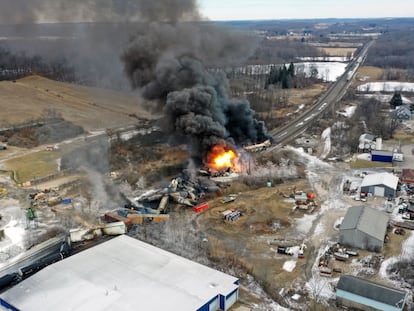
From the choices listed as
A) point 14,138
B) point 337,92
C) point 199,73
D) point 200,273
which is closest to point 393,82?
point 337,92

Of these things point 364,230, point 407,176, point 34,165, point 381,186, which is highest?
point 364,230

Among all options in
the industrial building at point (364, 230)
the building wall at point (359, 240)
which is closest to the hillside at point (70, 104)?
the industrial building at point (364, 230)

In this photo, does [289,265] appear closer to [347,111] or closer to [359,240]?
[359,240]

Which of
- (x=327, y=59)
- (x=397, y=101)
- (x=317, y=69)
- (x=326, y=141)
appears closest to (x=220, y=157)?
(x=326, y=141)

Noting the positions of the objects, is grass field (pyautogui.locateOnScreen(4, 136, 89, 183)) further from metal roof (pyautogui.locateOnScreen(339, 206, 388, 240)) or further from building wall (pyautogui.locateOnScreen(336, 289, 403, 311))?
building wall (pyautogui.locateOnScreen(336, 289, 403, 311))

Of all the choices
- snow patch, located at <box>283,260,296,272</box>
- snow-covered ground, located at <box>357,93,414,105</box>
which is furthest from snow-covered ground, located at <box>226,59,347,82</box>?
snow patch, located at <box>283,260,296,272</box>

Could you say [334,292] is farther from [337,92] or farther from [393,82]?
[393,82]
